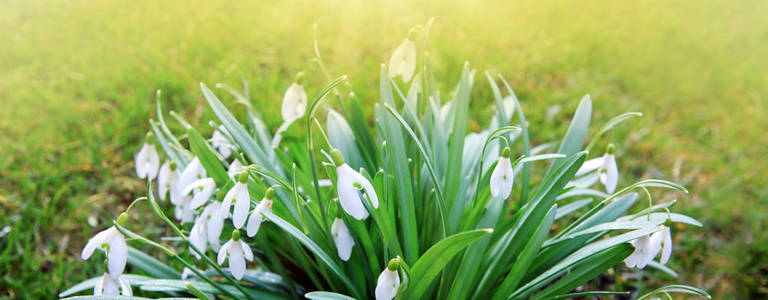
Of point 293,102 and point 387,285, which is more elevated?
point 293,102

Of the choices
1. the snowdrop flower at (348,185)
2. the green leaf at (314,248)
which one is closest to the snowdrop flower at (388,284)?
the snowdrop flower at (348,185)

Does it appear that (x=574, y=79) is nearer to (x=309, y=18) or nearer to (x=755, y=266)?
(x=755, y=266)

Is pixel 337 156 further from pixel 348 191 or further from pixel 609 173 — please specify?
pixel 609 173

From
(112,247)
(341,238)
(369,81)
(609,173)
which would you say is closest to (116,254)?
(112,247)

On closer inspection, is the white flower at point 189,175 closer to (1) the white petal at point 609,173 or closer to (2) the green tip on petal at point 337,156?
(2) the green tip on petal at point 337,156

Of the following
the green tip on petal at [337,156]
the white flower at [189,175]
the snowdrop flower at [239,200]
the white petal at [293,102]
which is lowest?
the white flower at [189,175]

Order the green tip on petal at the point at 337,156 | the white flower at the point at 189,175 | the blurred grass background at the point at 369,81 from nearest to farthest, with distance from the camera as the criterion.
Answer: the green tip on petal at the point at 337,156 → the white flower at the point at 189,175 → the blurred grass background at the point at 369,81
